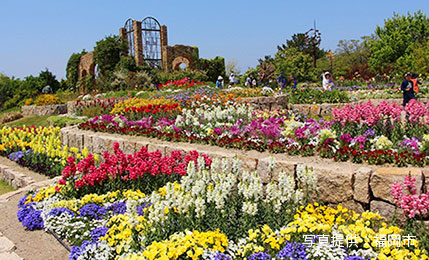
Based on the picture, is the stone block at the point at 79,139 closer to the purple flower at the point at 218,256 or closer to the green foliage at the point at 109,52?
the purple flower at the point at 218,256

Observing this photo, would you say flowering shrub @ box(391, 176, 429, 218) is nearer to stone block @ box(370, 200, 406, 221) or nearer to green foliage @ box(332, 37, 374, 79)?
stone block @ box(370, 200, 406, 221)

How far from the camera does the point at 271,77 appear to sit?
19156mm

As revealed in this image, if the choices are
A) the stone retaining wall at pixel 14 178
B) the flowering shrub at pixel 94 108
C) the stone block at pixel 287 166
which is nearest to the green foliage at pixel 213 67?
the flowering shrub at pixel 94 108

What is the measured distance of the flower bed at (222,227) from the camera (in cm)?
283

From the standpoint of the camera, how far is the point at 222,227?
3.30m

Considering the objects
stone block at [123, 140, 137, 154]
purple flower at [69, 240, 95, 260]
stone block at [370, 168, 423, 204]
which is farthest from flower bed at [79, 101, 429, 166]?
purple flower at [69, 240, 95, 260]

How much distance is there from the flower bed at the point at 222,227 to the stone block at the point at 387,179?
283 millimetres

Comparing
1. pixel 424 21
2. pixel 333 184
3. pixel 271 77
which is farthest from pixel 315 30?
pixel 333 184

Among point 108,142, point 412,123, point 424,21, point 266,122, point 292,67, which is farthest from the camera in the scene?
point 424,21

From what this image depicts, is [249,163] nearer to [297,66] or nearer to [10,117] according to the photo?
[10,117]

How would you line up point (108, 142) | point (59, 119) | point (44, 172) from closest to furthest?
point (44, 172)
point (108, 142)
point (59, 119)

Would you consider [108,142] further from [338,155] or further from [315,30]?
[315,30]

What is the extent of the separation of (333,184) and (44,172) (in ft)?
18.8

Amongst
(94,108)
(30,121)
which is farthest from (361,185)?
(30,121)
